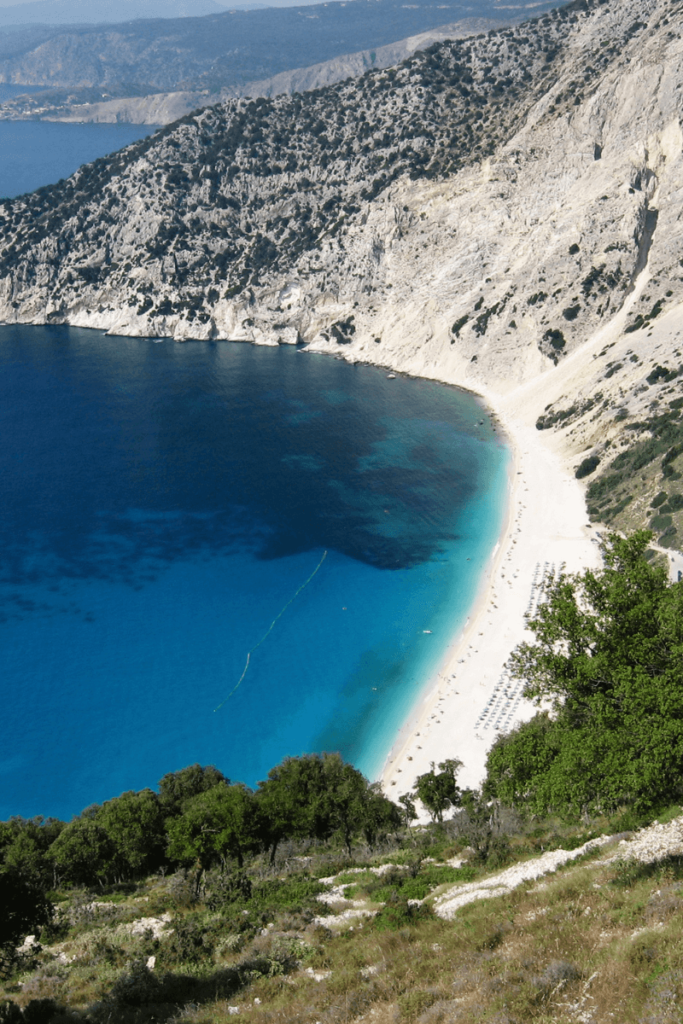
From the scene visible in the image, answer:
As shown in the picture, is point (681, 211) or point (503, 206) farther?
point (503, 206)

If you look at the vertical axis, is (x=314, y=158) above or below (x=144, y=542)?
above

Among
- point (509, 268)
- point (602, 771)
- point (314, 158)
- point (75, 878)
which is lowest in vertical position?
point (602, 771)

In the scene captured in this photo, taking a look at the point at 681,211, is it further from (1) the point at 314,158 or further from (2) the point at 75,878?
(2) the point at 75,878

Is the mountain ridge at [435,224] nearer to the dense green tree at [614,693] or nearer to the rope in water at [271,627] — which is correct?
the rope in water at [271,627]

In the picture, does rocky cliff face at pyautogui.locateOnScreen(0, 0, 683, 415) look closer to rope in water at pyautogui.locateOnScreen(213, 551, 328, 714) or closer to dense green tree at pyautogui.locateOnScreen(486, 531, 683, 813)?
rope in water at pyautogui.locateOnScreen(213, 551, 328, 714)

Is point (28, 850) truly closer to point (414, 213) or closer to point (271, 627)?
point (271, 627)

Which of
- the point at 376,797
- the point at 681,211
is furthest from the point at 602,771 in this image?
the point at 681,211

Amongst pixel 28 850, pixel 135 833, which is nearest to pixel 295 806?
pixel 135 833

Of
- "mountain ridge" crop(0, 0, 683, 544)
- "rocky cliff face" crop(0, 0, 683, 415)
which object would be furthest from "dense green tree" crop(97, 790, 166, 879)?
"rocky cliff face" crop(0, 0, 683, 415)
